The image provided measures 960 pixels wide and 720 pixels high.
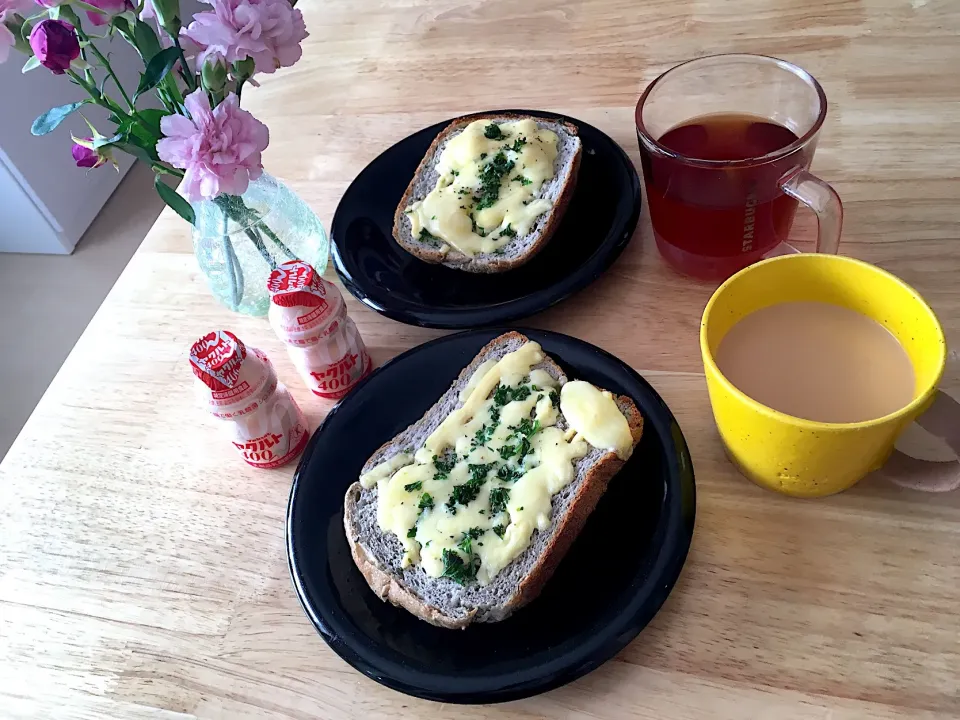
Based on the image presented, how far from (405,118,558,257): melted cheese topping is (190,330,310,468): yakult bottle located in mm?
284

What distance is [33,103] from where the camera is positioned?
7.93 feet

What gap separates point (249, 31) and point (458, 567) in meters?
0.56

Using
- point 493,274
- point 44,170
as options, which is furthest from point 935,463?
point 44,170

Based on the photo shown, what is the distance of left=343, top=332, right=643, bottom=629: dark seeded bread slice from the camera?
0.72 metres

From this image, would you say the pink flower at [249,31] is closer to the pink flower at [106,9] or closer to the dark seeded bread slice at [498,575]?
the pink flower at [106,9]

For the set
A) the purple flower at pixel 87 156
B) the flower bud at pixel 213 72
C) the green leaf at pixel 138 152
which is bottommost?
the green leaf at pixel 138 152

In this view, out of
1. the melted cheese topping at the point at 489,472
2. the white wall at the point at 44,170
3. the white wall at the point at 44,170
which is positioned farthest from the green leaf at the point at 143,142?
the white wall at the point at 44,170

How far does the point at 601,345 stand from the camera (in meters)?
0.93

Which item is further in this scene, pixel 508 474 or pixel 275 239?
pixel 275 239

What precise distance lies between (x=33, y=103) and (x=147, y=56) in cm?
197

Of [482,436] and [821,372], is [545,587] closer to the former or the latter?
[482,436]

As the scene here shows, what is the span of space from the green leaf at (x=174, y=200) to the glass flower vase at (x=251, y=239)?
0.20 feet

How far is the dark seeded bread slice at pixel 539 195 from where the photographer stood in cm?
97

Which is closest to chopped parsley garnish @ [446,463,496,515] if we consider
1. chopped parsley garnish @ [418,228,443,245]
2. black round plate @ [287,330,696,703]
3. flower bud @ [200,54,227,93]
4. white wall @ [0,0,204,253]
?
black round plate @ [287,330,696,703]
